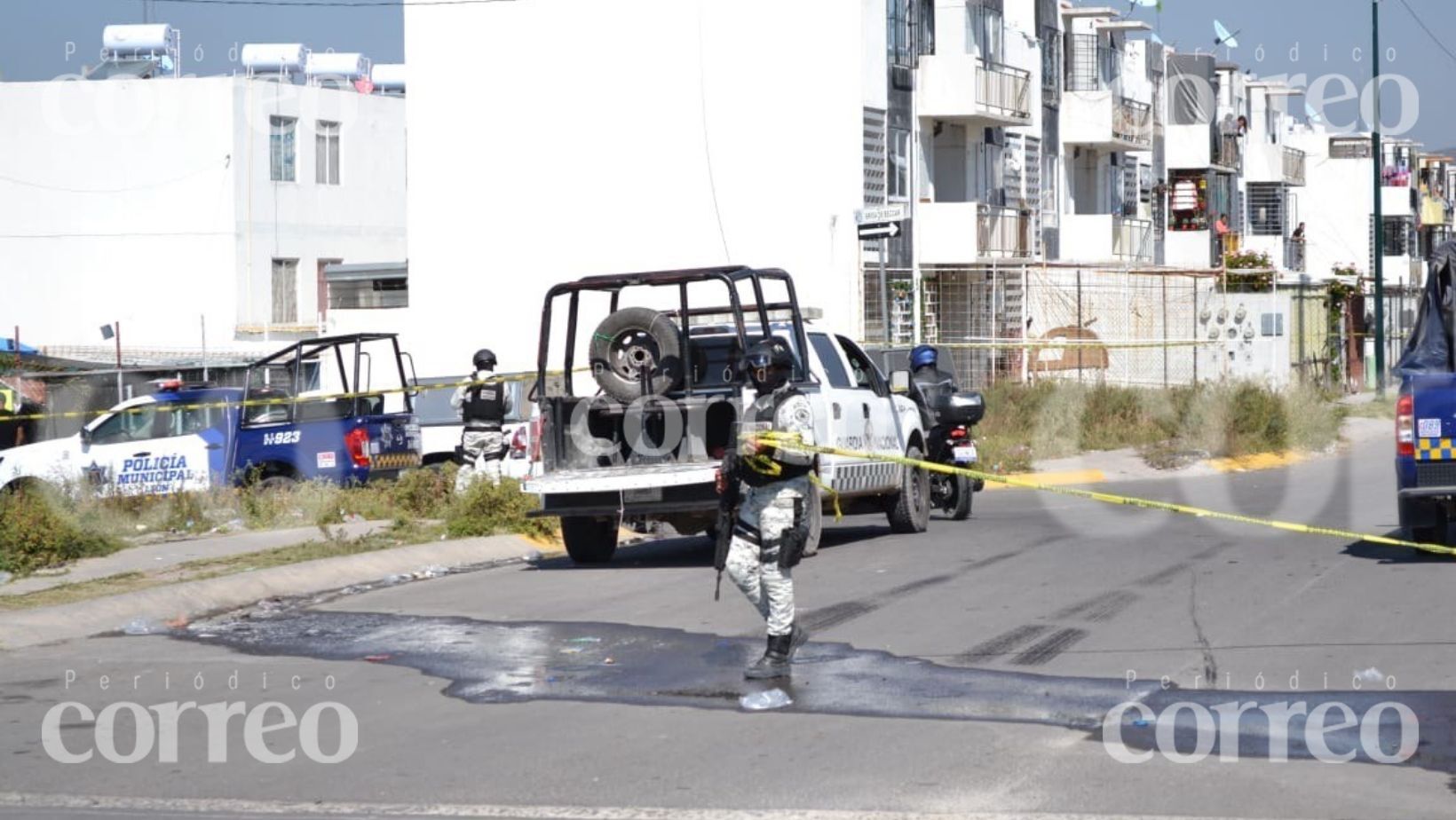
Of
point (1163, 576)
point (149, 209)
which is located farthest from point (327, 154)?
point (1163, 576)

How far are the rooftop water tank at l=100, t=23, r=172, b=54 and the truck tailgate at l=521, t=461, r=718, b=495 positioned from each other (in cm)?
3887

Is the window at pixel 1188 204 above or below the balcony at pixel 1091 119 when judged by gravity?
below

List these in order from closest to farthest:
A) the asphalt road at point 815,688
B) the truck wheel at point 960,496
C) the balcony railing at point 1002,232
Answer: the asphalt road at point 815,688, the truck wheel at point 960,496, the balcony railing at point 1002,232

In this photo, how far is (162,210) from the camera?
147ft

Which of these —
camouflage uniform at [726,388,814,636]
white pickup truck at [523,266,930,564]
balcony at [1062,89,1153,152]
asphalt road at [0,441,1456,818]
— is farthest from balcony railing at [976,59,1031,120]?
camouflage uniform at [726,388,814,636]

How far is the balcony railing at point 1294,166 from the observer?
6675cm

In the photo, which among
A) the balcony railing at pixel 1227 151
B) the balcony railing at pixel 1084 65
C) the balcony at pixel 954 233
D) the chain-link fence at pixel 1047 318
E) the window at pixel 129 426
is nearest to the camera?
the window at pixel 129 426

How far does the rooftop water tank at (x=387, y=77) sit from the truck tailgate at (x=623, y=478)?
4280 cm

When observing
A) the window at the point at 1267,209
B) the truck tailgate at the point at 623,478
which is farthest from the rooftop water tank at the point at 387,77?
the truck tailgate at the point at 623,478

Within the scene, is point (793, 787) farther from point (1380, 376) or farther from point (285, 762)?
point (1380, 376)

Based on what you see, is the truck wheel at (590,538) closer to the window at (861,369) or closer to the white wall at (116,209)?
the window at (861,369)

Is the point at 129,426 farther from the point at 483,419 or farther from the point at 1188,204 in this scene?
the point at 1188,204

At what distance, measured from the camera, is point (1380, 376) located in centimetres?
3947

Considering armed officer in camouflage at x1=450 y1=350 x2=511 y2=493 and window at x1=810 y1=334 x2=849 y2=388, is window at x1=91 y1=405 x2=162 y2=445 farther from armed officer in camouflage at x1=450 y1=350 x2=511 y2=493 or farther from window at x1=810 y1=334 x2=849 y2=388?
window at x1=810 y1=334 x2=849 y2=388
